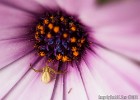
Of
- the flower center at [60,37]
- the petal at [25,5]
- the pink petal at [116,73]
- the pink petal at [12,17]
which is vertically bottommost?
the pink petal at [116,73]

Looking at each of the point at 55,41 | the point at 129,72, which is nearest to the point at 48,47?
the point at 55,41

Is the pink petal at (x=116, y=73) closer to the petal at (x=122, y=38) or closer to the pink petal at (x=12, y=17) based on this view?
the petal at (x=122, y=38)

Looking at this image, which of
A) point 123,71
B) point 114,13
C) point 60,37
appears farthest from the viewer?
point 60,37

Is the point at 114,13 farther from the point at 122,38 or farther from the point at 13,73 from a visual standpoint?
the point at 13,73

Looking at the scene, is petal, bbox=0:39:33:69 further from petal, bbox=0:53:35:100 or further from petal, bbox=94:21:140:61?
petal, bbox=94:21:140:61

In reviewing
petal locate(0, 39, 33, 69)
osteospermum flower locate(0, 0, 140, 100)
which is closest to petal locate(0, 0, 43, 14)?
osteospermum flower locate(0, 0, 140, 100)

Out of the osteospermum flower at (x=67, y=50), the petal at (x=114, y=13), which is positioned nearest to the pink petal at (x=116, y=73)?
the osteospermum flower at (x=67, y=50)

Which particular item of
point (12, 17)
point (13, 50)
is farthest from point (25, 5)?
point (13, 50)
